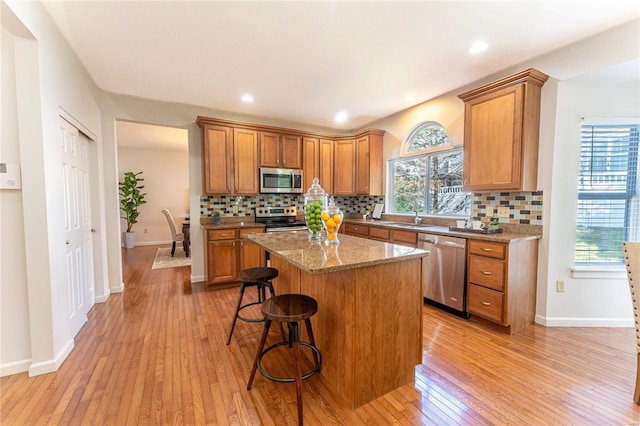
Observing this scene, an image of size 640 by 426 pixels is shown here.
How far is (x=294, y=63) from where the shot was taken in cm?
281

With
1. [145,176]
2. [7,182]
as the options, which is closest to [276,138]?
[7,182]

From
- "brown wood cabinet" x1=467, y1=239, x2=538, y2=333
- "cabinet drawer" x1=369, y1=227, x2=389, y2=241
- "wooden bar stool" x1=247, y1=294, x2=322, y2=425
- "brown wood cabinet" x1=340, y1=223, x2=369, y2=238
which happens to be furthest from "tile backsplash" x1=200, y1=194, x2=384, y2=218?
"wooden bar stool" x1=247, y1=294, x2=322, y2=425

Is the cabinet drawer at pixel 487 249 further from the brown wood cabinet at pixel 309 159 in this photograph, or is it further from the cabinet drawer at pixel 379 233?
the brown wood cabinet at pixel 309 159

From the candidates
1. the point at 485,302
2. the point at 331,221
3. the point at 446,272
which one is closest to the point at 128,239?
the point at 331,221

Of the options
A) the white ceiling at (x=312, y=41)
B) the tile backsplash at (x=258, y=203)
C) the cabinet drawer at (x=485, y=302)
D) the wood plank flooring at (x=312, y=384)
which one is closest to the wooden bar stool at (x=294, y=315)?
the wood plank flooring at (x=312, y=384)

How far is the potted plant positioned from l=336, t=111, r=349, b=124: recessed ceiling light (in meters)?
5.31

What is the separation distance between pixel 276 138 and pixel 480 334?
369 centimetres

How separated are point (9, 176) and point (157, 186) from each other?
6.06m

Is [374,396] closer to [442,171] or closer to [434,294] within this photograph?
[434,294]

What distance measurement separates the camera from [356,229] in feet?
14.9

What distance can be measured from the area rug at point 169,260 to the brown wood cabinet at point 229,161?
203 cm

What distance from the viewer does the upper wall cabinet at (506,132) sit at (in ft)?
8.63

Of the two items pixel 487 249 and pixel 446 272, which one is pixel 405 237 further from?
pixel 487 249

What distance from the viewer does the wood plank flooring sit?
1.61 m
